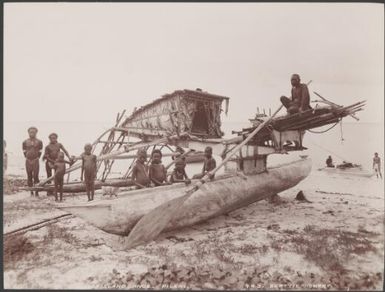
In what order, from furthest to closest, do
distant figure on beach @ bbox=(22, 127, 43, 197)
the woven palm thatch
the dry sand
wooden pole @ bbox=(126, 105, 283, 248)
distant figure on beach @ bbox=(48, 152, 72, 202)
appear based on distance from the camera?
1. the woven palm thatch
2. distant figure on beach @ bbox=(22, 127, 43, 197)
3. distant figure on beach @ bbox=(48, 152, 72, 202)
4. wooden pole @ bbox=(126, 105, 283, 248)
5. the dry sand

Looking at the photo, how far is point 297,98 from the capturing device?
704cm

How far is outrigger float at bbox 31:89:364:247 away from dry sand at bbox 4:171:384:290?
38 centimetres

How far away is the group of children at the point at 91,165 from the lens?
6.79 m

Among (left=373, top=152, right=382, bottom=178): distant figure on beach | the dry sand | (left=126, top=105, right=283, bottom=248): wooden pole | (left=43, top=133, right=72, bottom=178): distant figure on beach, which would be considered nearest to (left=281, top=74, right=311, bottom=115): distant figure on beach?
(left=373, top=152, right=382, bottom=178): distant figure on beach

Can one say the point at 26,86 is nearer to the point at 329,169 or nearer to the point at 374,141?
the point at 374,141

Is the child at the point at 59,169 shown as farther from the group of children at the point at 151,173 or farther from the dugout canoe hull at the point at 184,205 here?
the dugout canoe hull at the point at 184,205

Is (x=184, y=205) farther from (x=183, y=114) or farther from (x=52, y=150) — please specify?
(x=52, y=150)

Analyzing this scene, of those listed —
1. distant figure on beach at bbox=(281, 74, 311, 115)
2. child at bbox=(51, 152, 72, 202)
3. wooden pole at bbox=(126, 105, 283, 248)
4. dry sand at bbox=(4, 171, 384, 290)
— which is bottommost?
dry sand at bbox=(4, 171, 384, 290)

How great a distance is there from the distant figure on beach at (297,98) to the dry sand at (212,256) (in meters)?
2.28

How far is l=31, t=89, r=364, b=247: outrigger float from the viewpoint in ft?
18.3

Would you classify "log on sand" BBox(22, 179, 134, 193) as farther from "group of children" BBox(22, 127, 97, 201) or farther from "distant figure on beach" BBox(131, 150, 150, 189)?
"distant figure on beach" BBox(131, 150, 150, 189)

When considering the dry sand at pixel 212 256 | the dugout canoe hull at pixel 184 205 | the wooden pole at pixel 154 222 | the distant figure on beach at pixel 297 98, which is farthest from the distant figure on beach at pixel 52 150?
the distant figure on beach at pixel 297 98

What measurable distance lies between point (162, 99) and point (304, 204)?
5.06 m

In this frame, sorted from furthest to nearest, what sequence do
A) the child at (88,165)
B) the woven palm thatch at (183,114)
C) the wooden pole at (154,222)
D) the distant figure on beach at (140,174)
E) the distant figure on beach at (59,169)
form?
the woven palm thatch at (183,114), the distant figure on beach at (59,169), the child at (88,165), the distant figure on beach at (140,174), the wooden pole at (154,222)
